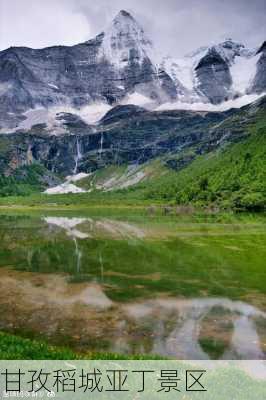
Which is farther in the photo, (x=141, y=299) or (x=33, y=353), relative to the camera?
(x=141, y=299)

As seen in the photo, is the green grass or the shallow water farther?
the shallow water

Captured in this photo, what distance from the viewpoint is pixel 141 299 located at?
34.5 meters

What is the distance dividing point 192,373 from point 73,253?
4696cm

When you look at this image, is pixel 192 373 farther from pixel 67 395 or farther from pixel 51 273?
pixel 51 273

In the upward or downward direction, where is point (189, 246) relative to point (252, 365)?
upward

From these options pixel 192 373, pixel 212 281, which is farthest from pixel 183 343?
pixel 212 281

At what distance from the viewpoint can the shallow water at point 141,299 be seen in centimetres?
2416

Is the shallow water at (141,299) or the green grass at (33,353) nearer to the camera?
the green grass at (33,353)

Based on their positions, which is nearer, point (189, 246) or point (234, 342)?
point (234, 342)

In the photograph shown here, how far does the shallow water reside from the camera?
24156 millimetres

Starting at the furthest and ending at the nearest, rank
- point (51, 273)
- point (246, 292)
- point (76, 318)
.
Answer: point (51, 273) < point (246, 292) < point (76, 318)

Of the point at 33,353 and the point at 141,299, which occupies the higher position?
the point at 141,299

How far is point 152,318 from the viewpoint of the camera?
29.2m

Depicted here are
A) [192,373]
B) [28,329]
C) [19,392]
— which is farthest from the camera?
[28,329]
